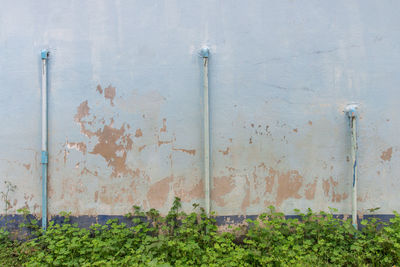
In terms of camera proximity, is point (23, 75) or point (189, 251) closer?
point (189, 251)

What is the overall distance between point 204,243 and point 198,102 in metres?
1.63

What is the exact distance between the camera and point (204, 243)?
289 centimetres

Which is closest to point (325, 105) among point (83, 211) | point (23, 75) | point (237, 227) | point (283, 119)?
point (283, 119)

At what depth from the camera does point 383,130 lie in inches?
120

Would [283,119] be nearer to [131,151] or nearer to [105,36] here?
[131,151]

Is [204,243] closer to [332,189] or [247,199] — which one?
[247,199]

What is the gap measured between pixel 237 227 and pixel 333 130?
1625 millimetres

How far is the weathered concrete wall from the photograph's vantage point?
10.0ft

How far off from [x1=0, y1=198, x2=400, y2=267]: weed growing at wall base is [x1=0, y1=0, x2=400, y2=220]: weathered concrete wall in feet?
0.59

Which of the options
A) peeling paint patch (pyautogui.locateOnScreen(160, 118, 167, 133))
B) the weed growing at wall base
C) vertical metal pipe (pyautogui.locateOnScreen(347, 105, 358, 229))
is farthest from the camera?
peeling paint patch (pyautogui.locateOnScreen(160, 118, 167, 133))

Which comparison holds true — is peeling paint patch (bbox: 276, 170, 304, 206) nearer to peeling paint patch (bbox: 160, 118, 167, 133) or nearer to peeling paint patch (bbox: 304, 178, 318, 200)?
peeling paint patch (bbox: 304, 178, 318, 200)

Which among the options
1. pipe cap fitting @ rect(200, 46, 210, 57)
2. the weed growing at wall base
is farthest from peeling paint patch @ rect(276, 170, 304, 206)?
pipe cap fitting @ rect(200, 46, 210, 57)

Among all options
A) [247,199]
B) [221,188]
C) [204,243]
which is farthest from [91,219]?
[247,199]

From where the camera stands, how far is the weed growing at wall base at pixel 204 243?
2.64m
